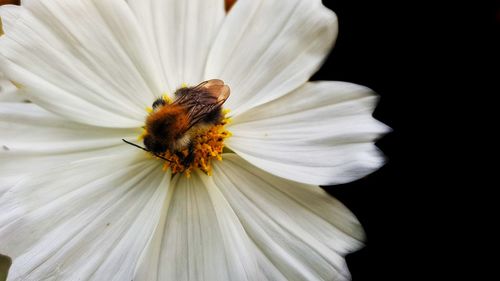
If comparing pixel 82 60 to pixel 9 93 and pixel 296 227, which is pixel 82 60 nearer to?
pixel 9 93

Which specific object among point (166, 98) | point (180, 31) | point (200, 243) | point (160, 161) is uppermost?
point (180, 31)

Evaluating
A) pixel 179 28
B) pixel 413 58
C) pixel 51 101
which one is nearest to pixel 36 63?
pixel 51 101

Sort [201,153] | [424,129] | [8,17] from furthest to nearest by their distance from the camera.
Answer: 1. [424,129]
2. [201,153]
3. [8,17]

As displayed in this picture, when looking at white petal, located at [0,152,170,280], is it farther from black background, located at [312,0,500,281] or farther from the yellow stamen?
black background, located at [312,0,500,281]

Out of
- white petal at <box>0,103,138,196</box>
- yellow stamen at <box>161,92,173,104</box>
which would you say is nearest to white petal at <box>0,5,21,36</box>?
white petal at <box>0,103,138,196</box>

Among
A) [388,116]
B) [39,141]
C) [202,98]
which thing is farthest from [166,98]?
[388,116]

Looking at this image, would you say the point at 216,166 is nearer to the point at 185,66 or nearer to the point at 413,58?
the point at 185,66
